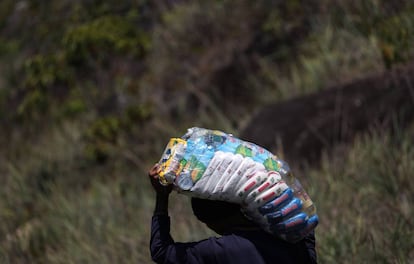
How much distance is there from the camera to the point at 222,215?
391cm

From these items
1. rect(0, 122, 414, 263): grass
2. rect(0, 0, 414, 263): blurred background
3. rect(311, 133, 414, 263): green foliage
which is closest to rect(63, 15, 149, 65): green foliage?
rect(0, 0, 414, 263): blurred background

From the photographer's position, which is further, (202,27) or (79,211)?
(202,27)

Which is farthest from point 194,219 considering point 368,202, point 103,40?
point 103,40

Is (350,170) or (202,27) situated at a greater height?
(202,27)

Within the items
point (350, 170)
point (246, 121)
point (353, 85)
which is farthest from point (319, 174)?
A: point (246, 121)

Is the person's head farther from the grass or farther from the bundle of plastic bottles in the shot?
the grass

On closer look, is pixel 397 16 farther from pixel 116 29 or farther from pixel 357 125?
pixel 116 29

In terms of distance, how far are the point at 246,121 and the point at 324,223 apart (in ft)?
13.3

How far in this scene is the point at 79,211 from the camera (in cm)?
831

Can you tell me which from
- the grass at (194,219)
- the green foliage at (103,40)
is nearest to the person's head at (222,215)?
the grass at (194,219)

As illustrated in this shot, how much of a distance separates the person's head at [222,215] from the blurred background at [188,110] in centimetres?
160

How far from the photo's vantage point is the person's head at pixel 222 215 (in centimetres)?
388

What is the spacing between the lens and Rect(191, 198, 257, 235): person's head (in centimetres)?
388

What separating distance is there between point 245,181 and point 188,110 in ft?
25.6
